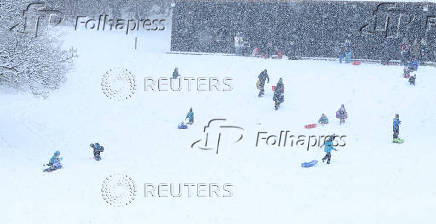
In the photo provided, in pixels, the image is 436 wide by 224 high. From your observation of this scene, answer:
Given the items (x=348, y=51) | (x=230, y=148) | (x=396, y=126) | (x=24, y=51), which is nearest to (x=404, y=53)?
(x=348, y=51)

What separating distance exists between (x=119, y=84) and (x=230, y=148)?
1185cm

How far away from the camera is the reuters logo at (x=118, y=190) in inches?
610

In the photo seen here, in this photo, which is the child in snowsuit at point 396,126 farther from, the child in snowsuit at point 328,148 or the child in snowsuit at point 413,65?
the child in snowsuit at point 413,65

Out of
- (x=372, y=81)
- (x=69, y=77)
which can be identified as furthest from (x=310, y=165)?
(x=69, y=77)

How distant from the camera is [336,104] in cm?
2502

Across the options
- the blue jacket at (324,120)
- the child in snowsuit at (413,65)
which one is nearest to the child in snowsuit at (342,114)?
the blue jacket at (324,120)

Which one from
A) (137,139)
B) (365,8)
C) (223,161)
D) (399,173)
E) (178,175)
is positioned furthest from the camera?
(365,8)

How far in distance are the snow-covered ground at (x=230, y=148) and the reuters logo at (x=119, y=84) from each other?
0.42m

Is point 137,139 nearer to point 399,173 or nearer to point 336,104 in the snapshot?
point 336,104

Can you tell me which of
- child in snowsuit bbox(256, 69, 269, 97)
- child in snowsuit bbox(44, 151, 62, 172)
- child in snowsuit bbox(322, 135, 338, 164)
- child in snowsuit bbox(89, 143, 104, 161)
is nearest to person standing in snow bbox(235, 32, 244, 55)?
child in snowsuit bbox(256, 69, 269, 97)

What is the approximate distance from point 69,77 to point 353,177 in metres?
19.8

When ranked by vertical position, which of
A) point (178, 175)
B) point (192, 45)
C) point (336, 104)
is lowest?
point (178, 175)

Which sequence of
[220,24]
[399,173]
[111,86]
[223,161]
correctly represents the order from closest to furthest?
[399,173] < [223,161] < [111,86] < [220,24]

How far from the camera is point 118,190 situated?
1570 cm
